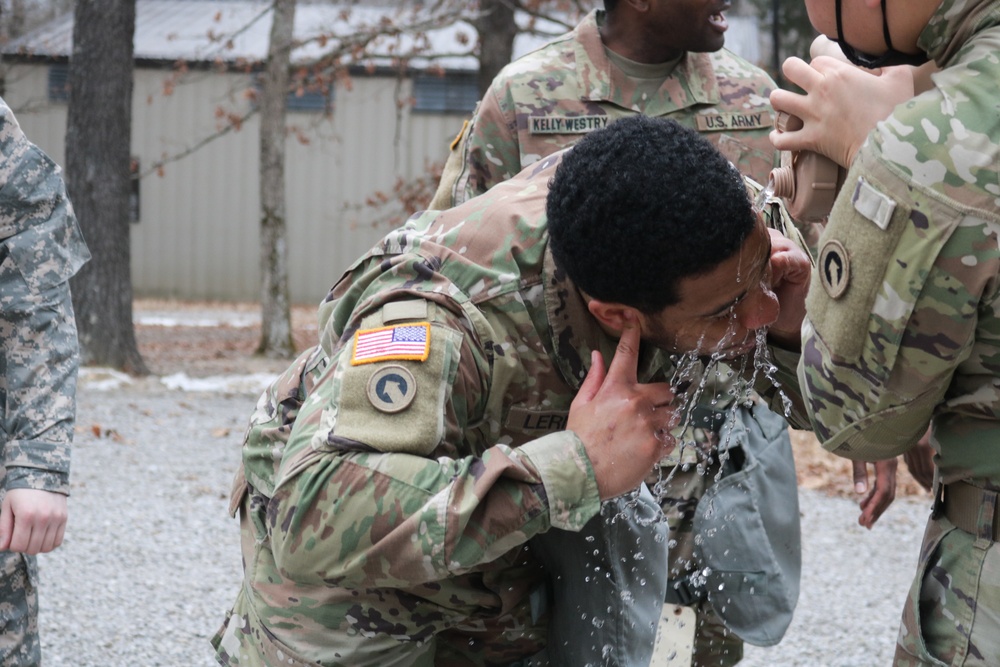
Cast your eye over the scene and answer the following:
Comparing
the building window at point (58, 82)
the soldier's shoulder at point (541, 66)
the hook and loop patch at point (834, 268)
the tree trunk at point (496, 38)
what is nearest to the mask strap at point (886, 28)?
the hook and loop patch at point (834, 268)

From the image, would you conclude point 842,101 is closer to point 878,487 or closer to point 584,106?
point 878,487

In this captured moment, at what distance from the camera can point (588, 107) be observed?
3.79 m

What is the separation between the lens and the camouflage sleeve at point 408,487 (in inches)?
81.1

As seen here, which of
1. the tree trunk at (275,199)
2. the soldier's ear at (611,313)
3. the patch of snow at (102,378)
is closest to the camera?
the soldier's ear at (611,313)

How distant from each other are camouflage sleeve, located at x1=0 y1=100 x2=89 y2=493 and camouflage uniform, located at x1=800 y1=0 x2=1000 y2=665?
5.95 feet

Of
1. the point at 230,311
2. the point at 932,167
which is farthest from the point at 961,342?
the point at 230,311

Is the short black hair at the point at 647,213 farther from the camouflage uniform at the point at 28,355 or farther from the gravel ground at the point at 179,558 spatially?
the gravel ground at the point at 179,558

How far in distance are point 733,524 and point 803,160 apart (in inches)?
61.8

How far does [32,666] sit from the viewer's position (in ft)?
9.37

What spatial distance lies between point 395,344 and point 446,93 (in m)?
17.4

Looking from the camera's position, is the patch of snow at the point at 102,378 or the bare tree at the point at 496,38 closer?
the patch of snow at the point at 102,378

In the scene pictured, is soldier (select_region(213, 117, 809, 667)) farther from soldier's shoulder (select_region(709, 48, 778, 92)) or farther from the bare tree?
the bare tree

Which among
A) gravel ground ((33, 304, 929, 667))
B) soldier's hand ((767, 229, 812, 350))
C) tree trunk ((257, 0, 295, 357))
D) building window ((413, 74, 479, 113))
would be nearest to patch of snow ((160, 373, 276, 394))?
gravel ground ((33, 304, 929, 667))

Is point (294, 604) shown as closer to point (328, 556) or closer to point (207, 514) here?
point (328, 556)
